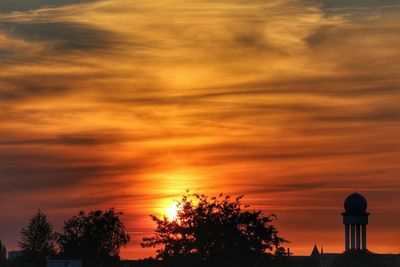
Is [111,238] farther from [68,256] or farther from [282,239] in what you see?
[282,239]

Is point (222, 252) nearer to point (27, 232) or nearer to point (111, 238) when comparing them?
point (111, 238)

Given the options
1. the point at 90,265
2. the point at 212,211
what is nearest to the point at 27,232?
the point at 90,265

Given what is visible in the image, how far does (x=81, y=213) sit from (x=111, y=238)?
517cm

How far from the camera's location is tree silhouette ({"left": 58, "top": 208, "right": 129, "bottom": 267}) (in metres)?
146

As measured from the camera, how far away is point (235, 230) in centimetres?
14300

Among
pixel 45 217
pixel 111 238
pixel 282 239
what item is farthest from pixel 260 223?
pixel 45 217

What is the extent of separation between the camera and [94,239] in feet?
490

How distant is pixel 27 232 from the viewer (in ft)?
506

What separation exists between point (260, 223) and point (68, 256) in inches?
902

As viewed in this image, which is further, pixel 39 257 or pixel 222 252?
pixel 39 257

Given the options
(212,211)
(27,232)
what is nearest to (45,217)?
(27,232)

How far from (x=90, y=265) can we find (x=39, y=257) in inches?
374

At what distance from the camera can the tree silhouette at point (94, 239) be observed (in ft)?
478

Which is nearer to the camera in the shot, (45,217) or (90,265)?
(90,265)
